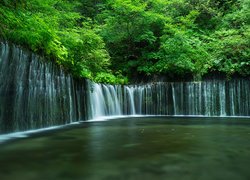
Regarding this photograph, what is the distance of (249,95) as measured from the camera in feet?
46.2

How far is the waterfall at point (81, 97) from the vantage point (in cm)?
725

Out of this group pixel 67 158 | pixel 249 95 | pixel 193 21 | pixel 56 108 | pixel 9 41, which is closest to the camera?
pixel 67 158

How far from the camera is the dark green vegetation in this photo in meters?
11.1

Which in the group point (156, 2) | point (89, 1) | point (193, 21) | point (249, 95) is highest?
point (89, 1)

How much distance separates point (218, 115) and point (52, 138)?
1016cm

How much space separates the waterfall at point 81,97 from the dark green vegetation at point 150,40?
0.66 meters

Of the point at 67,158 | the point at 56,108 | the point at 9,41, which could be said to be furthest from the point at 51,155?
the point at 56,108

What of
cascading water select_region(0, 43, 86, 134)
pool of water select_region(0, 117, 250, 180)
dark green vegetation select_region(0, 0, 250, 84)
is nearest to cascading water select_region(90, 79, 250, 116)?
→ dark green vegetation select_region(0, 0, 250, 84)

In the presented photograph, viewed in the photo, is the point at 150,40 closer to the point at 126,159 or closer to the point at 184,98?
the point at 184,98

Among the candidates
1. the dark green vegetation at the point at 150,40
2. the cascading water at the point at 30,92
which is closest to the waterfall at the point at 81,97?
the cascading water at the point at 30,92

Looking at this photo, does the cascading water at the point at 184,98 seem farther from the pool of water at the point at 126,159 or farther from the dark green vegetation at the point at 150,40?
the pool of water at the point at 126,159

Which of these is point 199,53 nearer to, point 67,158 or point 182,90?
point 182,90

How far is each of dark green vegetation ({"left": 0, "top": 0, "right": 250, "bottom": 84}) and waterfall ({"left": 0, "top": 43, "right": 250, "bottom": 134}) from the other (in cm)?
66

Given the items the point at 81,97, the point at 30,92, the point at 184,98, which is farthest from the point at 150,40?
the point at 30,92
